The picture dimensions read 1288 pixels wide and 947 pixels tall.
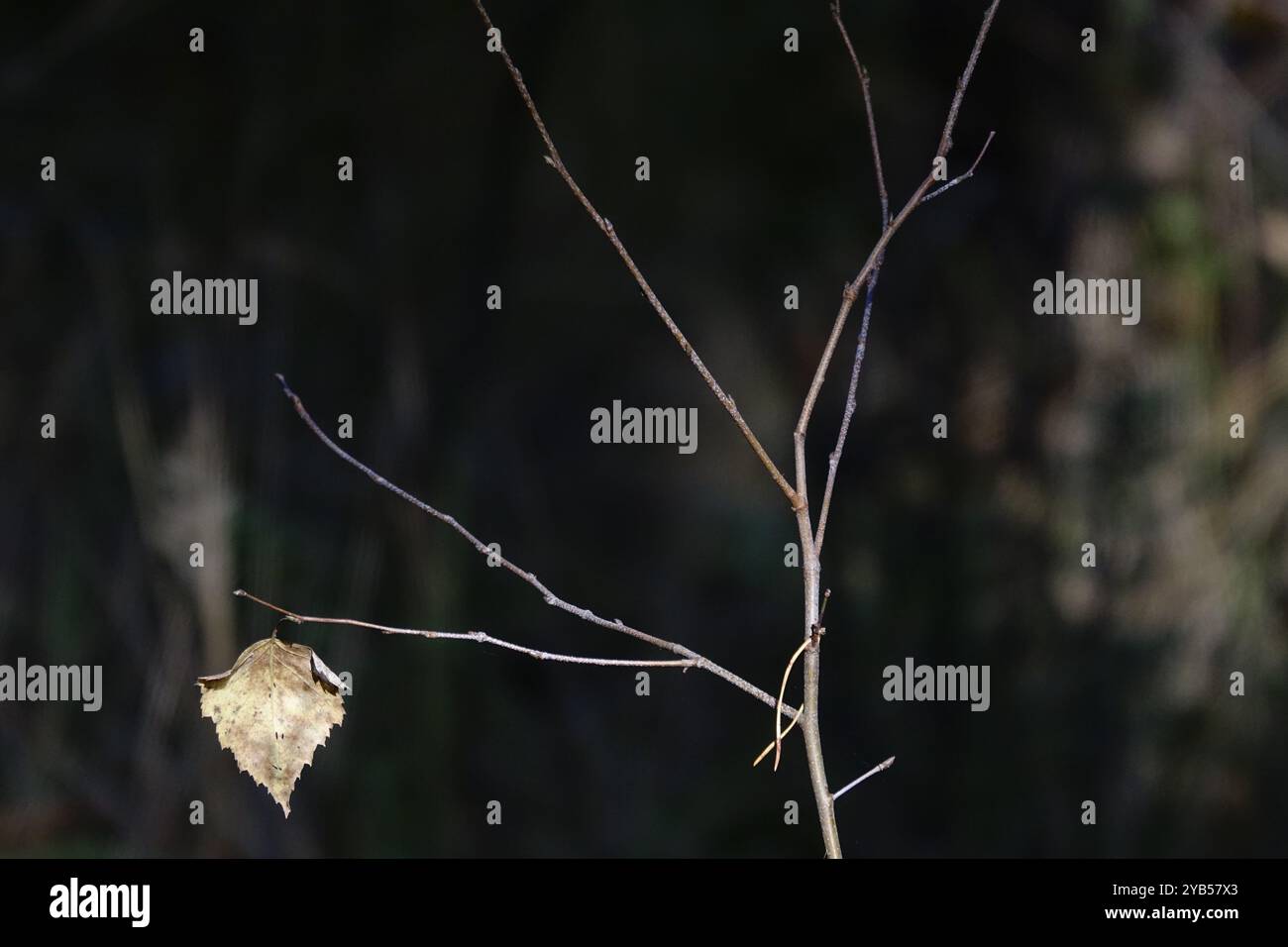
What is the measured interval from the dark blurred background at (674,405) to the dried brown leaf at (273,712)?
228 centimetres

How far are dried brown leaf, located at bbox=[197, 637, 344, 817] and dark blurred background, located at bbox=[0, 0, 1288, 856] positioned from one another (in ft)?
7.49

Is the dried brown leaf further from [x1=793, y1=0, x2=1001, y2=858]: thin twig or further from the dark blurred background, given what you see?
the dark blurred background

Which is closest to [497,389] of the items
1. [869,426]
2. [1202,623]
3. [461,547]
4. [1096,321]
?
[461,547]

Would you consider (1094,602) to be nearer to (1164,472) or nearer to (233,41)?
(1164,472)

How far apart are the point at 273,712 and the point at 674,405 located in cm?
262

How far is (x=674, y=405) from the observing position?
3.48m

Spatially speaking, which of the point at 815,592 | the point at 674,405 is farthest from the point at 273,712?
the point at 674,405

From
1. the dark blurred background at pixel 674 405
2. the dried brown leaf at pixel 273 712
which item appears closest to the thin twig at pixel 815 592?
the dried brown leaf at pixel 273 712

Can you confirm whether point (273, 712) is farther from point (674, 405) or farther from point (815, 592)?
point (674, 405)

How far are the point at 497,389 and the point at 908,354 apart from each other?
3.40 feet

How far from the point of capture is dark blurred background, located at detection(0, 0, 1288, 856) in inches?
127

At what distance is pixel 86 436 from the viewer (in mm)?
3262

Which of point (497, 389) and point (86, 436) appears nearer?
point (86, 436)

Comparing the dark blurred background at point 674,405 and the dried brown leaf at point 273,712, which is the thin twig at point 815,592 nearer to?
the dried brown leaf at point 273,712
